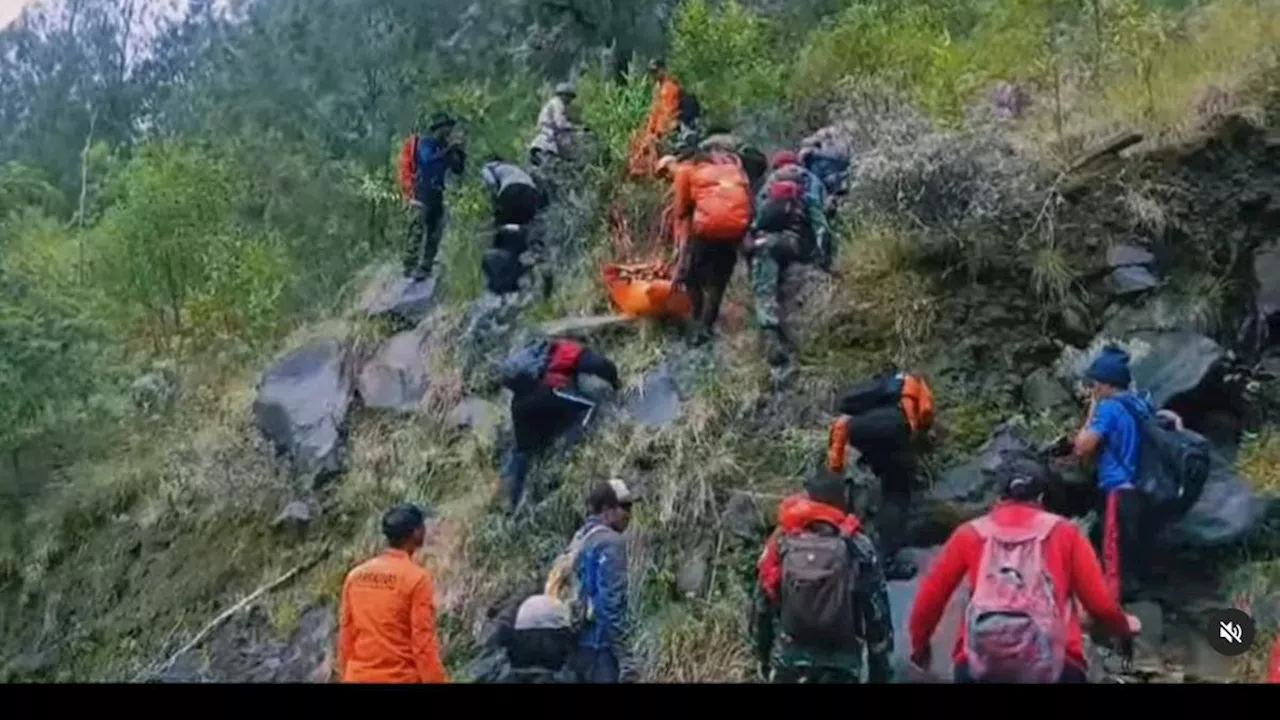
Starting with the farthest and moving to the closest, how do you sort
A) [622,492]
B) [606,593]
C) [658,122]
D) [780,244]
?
[658,122], [780,244], [622,492], [606,593]

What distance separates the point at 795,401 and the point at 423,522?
0.99 metres

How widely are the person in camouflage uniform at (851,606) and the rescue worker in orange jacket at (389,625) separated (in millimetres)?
801

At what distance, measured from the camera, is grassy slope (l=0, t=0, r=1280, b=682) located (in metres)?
4.43

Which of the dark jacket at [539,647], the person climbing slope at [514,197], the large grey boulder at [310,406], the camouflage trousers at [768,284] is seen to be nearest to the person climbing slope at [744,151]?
the camouflage trousers at [768,284]

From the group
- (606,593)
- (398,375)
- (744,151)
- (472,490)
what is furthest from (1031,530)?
(398,375)

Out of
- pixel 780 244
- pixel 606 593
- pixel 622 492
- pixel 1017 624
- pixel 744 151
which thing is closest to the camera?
pixel 1017 624

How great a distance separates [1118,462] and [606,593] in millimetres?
1267

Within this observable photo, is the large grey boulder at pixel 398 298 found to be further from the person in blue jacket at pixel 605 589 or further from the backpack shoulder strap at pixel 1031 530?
the backpack shoulder strap at pixel 1031 530

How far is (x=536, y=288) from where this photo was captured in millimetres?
4738

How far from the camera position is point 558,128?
190 inches

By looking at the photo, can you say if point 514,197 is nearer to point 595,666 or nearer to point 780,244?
point 780,244

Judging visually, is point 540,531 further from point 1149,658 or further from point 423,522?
point 1149,658

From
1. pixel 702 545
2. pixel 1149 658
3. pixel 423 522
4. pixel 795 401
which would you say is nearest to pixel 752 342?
pixel 795 401

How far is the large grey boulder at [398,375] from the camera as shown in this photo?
475 centimetres
